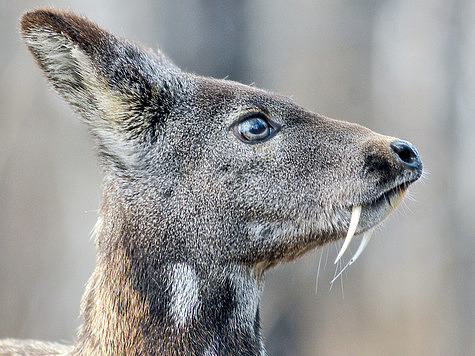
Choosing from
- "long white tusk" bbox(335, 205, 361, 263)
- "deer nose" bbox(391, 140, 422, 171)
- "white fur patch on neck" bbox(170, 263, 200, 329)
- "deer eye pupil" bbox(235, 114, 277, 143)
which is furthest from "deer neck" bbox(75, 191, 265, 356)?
"deer nose" bbox(391, 140, 422, 171)

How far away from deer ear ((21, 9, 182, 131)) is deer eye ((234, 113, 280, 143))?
425 mm

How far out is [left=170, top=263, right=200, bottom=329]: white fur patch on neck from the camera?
13.4 feet

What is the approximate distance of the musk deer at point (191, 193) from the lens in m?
4.12

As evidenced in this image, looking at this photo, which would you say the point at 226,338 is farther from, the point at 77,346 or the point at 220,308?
the point at 77,346

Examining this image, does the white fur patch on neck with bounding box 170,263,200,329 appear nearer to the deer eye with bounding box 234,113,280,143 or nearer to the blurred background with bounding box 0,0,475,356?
the deer eye with bounding box 234,113,280,143

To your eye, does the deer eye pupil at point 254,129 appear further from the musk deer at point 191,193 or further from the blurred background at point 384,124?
the blurred background at point 384,124

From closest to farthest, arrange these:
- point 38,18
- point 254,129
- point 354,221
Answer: point 38,18, point 354,221, point 254,129

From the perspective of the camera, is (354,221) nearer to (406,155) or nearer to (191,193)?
(406,155)

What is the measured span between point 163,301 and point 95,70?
1.27m

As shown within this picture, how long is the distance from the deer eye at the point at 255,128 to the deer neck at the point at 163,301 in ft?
2.33

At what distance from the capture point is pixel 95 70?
4.14 metres

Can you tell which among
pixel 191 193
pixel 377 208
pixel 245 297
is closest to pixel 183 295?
pixel 245 297

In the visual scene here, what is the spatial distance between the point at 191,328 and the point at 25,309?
5.88 meters

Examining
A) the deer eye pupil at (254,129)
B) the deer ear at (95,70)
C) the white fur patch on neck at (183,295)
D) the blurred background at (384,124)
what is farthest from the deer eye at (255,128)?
the blurred background at (384,124)
